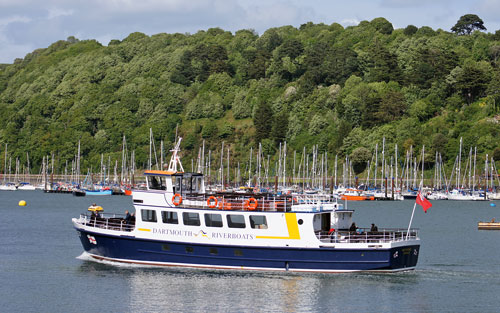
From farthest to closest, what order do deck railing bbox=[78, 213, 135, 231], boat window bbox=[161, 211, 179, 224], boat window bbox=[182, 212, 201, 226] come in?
deck railing bbox=[78, 213, 135, 231]
boat window bbox=[161, 211, 179, 224]
boat window bbox=[182, 212, 201, 226]

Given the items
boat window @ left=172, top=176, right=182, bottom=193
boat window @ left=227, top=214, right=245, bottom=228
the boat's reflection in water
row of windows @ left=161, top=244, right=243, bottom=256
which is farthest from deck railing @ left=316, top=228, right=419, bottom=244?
boat window @ left=172, top=176, right=182, bottom=193

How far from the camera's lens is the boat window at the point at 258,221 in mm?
45812

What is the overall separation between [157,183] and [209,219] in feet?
15.6

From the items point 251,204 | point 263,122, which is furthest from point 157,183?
point 263,122

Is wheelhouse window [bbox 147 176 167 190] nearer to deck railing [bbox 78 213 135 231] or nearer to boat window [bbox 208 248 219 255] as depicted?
deck railing [bbox 78 213 135 231]

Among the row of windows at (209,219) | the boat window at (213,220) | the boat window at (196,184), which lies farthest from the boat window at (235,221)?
the boat window at (196,184)

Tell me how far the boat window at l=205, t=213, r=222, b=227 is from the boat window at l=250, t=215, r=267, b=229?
6.61ft

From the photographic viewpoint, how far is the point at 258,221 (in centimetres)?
4600

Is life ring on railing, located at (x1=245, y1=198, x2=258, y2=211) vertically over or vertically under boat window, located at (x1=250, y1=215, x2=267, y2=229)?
over

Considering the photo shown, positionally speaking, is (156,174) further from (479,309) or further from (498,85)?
(498,85)

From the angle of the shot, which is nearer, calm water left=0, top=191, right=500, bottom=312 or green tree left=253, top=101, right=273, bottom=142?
calm water left=0, top=191, right=500, bottom=312

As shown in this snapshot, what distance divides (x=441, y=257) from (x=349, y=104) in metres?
117

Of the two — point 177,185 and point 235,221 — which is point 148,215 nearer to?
point 177,185

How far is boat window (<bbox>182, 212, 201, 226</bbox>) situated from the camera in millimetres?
46750
